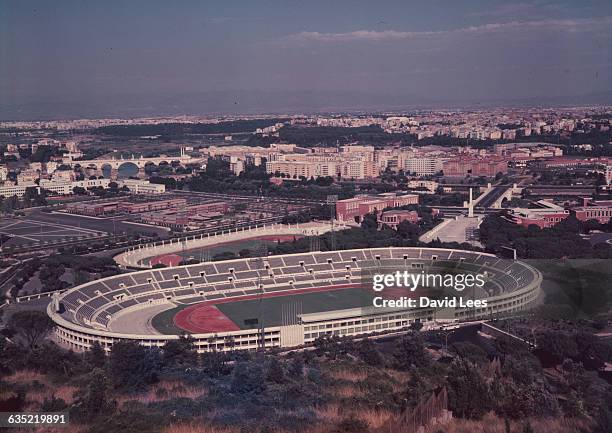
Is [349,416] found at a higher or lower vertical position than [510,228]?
higher

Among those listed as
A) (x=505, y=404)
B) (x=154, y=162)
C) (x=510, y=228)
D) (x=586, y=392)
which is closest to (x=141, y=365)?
(x=505, y=404)

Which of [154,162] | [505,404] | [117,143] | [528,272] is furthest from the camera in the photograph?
[117,143]

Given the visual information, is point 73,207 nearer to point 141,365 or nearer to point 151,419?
point 141,365

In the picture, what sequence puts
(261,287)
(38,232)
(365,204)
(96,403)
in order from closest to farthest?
(96,403) → (261,287) → (38,232) → (365,204)

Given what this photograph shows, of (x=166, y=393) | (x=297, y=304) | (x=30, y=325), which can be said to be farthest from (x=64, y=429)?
(x=297, y=304)

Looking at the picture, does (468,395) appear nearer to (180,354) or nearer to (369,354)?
(369,354)

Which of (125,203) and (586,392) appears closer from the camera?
(586,392)

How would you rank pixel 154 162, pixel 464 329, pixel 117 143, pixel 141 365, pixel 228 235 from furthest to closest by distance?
pixel 117 143 → pixel 154 162 → pixel 228 235 → pixel 464 329 → pixel 141 365
